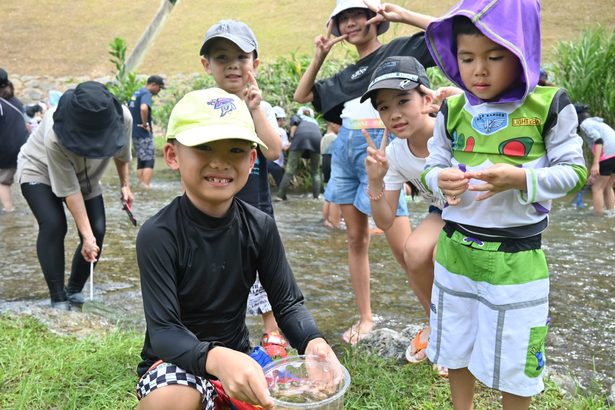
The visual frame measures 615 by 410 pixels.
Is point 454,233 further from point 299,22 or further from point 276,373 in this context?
point 299,22

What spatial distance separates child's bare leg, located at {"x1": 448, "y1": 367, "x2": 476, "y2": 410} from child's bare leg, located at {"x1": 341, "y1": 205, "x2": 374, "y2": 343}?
3.76 ft

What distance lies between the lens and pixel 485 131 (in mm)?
2080

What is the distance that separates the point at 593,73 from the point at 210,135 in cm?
907

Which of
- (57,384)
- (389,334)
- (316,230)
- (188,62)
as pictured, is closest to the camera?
(57,384)

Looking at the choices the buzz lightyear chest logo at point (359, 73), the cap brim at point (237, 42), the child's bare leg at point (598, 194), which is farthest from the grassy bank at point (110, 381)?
the child's bare leg at point (598, 194)

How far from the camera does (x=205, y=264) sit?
6.62ft

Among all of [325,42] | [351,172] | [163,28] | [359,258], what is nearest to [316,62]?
[325,42]

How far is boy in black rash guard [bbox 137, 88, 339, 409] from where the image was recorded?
184 centimetres

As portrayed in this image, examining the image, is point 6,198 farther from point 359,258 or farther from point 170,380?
point 170,380

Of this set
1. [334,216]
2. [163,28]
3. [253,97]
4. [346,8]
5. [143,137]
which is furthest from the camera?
[163,28]

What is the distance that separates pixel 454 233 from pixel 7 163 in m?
6.82

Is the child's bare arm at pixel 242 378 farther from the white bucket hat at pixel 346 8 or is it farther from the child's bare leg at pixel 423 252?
the white bucket hat at pixel 346 8

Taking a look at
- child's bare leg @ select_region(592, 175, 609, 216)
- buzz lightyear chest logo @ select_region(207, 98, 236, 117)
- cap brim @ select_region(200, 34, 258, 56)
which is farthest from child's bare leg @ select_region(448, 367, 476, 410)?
child's bare leg @ select_region(592, 175, 609, 216)

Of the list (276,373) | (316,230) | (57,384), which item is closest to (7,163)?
(316,230)
